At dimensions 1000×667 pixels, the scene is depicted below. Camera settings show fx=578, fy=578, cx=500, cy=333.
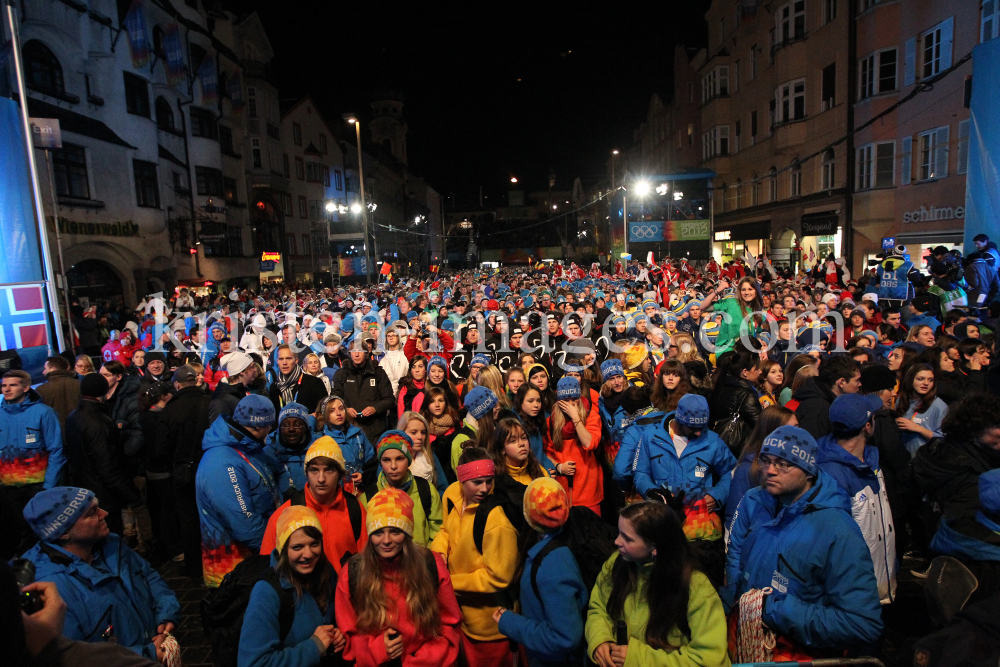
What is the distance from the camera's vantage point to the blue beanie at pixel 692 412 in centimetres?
399

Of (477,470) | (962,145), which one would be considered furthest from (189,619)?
(962,145)

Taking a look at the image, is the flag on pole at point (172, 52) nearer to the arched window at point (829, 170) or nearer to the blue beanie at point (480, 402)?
the blue beanie at point (480, 402)

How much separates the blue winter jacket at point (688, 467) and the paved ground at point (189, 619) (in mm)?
3571

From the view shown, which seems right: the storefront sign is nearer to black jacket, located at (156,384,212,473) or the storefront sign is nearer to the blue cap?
black jacket, located at (156,384,212,473)

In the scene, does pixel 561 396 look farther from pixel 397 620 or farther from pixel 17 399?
pixel 17 399

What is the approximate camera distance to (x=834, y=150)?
2370 cm

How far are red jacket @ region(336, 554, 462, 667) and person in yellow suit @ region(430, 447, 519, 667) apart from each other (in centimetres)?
27

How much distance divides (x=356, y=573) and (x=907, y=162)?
75.9 feet

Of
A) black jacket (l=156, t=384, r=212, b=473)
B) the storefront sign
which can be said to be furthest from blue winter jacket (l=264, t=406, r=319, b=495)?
the storefront sign

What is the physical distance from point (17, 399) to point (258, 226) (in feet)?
113

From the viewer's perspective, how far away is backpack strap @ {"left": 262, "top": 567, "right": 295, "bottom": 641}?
2.80 m

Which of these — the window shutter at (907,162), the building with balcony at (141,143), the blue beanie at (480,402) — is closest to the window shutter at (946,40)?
the window shutter at (907,162)

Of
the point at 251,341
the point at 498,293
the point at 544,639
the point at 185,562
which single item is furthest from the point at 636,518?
the point at 498,293

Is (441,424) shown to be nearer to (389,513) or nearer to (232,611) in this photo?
(389,513)
